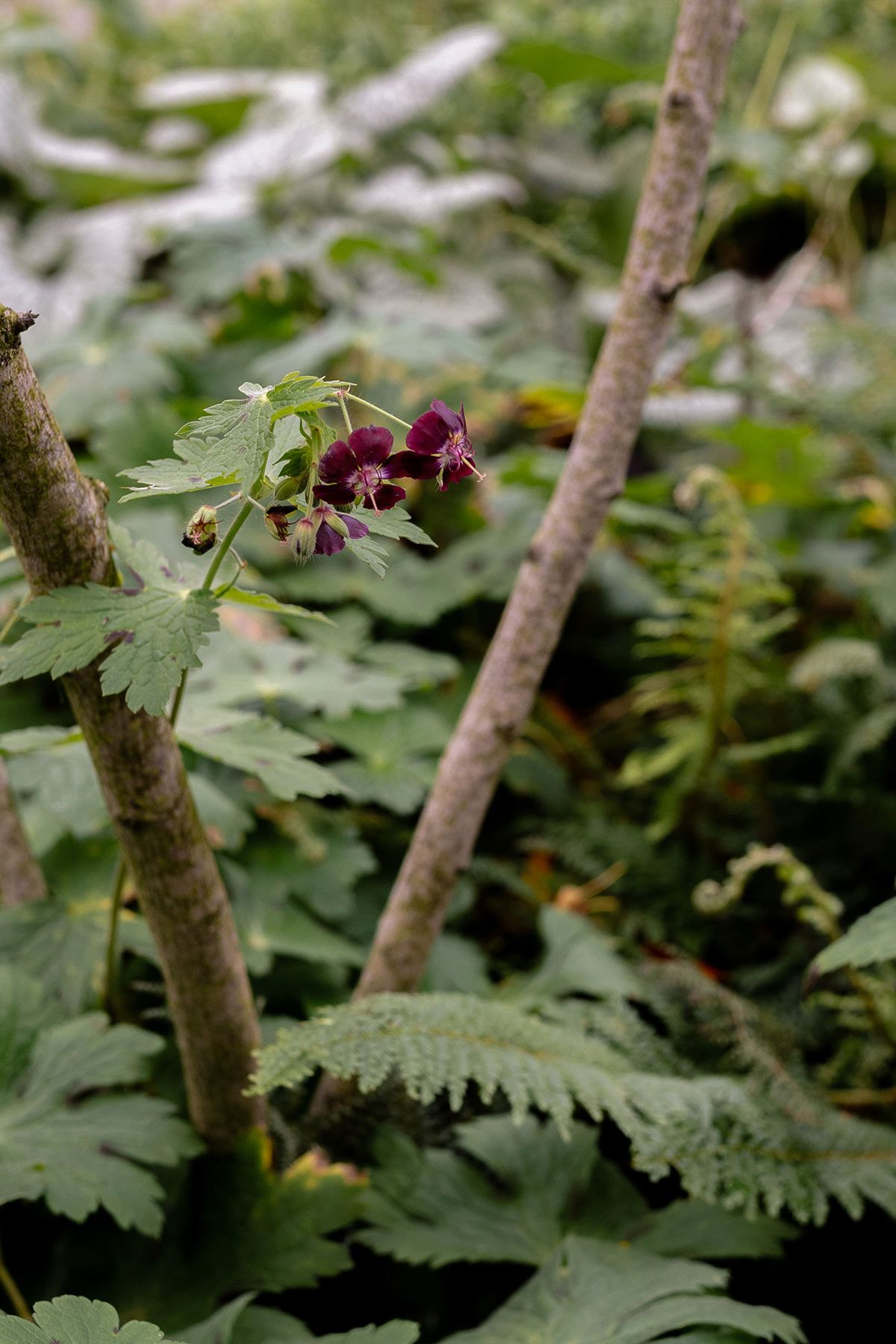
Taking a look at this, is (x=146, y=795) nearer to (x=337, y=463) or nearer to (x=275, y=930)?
(x=337, y=463)

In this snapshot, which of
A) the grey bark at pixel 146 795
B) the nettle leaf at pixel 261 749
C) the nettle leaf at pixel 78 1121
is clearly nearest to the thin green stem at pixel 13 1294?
the nettle leaf at pixel 78 1121

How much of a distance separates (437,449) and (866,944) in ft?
1.67

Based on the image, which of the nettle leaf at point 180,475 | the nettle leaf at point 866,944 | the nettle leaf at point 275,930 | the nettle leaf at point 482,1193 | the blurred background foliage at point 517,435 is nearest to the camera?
the nettle leaf at point 180,475

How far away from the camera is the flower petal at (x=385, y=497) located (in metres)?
0.59

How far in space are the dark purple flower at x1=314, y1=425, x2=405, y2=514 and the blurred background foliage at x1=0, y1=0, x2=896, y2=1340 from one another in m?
0.36

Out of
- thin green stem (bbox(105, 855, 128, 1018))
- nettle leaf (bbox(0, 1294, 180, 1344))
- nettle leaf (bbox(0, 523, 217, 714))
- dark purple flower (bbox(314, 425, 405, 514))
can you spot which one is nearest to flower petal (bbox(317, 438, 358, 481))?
dark purple flower (bbox(314, 425, 405, 514))

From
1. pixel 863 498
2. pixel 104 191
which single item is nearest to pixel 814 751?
pixel 863 498

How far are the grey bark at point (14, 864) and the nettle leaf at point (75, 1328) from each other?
49 cm

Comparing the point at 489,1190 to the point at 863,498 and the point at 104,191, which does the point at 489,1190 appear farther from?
the point at 104,191

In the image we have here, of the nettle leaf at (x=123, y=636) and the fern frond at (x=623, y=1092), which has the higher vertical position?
the nettle leaf at (x=123, y=636)

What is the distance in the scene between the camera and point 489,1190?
96cm

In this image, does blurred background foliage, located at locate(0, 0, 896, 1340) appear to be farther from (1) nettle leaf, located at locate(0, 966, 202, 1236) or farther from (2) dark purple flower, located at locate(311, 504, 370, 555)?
(2) dark purple flower, located at locate(311, 504, 370, 555)

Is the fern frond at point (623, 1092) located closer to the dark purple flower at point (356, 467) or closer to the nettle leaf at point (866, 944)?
the nettle leaf at point (866, 944)

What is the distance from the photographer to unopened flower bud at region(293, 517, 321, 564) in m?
0.56
